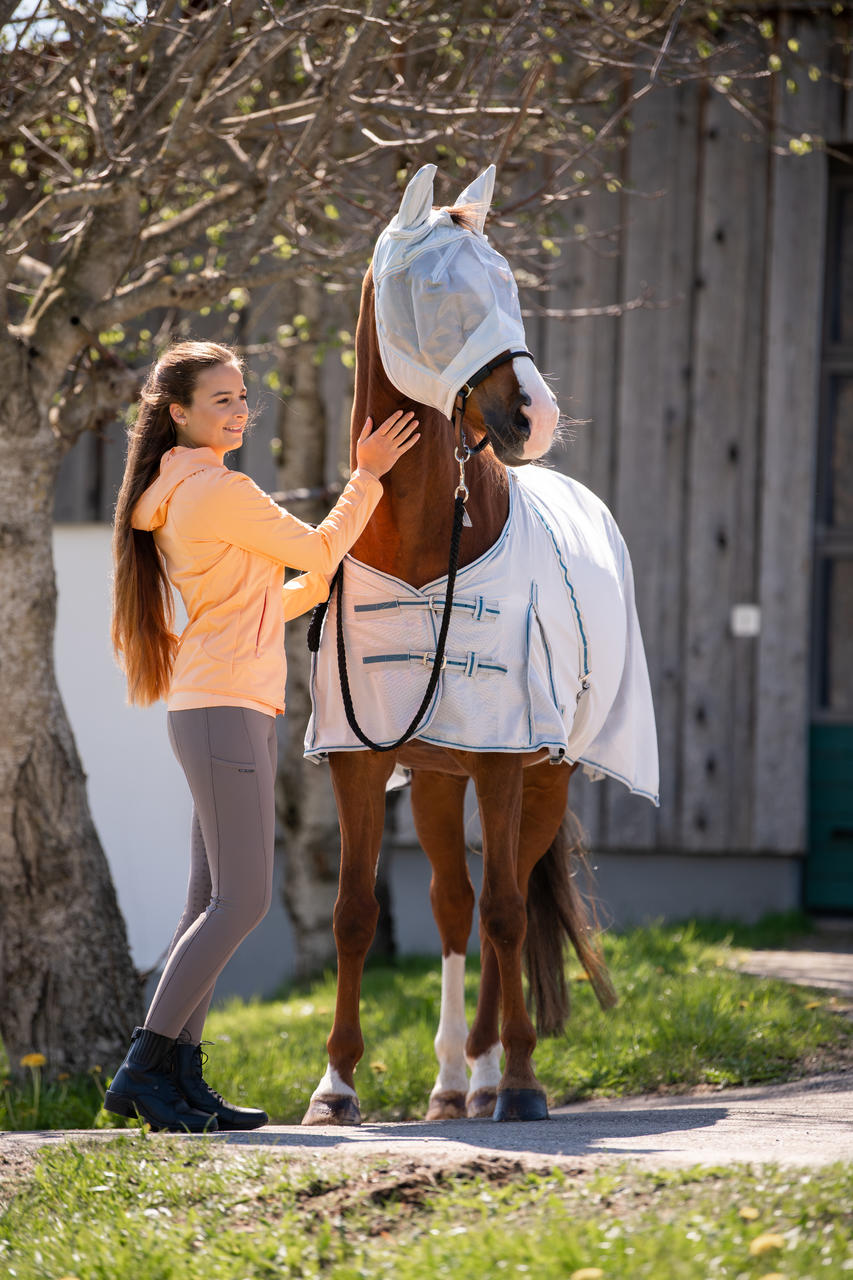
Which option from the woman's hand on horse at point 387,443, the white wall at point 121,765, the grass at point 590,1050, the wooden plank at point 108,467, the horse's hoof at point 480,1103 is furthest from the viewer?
the wooden plank at point 108,467

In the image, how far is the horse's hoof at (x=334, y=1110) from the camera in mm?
3309

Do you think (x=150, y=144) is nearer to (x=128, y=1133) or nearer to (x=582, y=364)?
(x=128, y=1133)

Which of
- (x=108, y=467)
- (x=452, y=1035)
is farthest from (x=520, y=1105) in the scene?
(x=108, y=467)

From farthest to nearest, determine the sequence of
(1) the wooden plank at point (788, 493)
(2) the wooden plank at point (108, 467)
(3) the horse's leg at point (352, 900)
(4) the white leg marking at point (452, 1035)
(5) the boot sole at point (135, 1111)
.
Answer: (2) the wooden plank at point (108, 467), (1) the wooden plank at point (788, 493), (4) the white leg marking at point (452, 1035), (3) the horse's leg at point (352, 900), (5) the boot sole at point (135, 1111)

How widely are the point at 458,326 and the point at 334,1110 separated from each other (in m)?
1.88

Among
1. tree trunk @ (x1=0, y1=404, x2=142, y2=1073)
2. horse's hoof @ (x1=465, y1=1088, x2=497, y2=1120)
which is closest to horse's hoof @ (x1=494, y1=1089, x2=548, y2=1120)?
horse's hoof @ (x1=465, y1=1088, x2=497, y2=1120)

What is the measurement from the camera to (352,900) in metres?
3.40

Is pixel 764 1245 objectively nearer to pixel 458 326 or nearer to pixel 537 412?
pixel 537 412

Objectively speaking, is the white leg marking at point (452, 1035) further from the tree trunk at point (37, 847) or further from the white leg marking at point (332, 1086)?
the tree trunk at point (37, 847)

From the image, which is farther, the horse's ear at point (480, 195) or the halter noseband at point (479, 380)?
the horse's ear at point (480, 195)

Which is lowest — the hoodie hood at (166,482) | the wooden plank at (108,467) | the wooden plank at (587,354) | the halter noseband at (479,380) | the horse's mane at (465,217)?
the hoodie hood at (166,482)

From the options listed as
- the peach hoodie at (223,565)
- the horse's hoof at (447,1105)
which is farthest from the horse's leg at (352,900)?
the horse's hoof at (447,1105)

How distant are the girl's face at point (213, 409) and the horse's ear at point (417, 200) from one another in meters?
0.52

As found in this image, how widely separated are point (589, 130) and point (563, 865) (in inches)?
119
